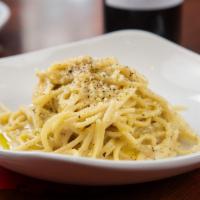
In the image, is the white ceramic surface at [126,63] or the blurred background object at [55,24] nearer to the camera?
the white ceramic surface at [126,63]

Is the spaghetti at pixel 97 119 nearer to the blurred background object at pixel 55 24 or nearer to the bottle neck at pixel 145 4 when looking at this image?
the bottle neck at pixel 145 4

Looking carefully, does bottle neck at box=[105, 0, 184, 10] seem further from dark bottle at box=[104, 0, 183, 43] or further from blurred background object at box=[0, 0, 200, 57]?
blurred background object at box=[0, 0, 200, 57]

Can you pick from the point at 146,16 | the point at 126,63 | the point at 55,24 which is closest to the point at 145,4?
the point at 146,16

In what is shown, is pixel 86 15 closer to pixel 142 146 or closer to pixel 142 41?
pixel 142 41

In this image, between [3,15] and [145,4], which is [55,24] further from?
[145,4]

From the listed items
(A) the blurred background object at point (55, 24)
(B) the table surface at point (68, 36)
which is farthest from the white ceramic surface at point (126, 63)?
(A) the blurred background object at point (55, 24)
